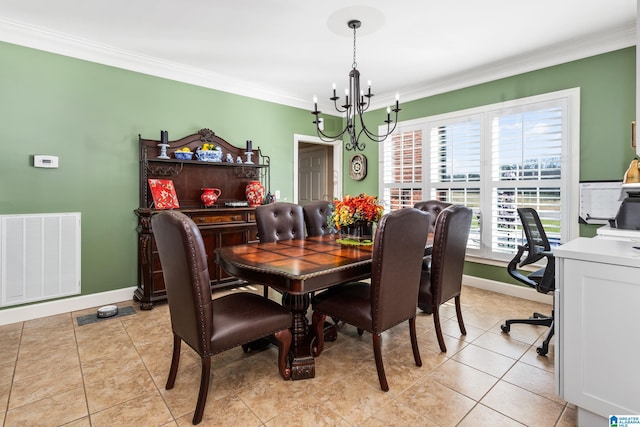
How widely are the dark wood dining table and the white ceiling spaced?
6.42ft

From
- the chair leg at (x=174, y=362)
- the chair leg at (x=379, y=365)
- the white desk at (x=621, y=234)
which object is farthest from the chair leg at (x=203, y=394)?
the white desk at (x=621, y=234)

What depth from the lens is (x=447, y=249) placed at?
2344 millimetres

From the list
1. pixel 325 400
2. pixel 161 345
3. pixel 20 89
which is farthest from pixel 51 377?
pixel 20 89

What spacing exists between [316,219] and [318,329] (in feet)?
4.68

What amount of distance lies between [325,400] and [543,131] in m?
3.45

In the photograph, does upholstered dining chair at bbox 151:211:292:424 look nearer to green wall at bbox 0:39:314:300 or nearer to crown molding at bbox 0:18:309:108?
green wall at bbox 0:39:314:300

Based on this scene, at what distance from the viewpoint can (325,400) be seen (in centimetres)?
183

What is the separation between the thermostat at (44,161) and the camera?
9.80ft

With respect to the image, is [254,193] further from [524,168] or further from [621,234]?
[621,234]

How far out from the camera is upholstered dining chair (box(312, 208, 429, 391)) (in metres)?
1.88

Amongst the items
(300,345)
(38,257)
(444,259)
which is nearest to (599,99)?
(444,259)

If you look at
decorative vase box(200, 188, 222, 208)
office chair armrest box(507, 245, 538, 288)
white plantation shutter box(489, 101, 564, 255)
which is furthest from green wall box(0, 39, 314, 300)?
office chair armrest box(507, 245, 538, 288)

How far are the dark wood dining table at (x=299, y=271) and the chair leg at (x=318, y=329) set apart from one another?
5 cm

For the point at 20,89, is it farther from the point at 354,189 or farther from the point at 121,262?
the point at 354,189
